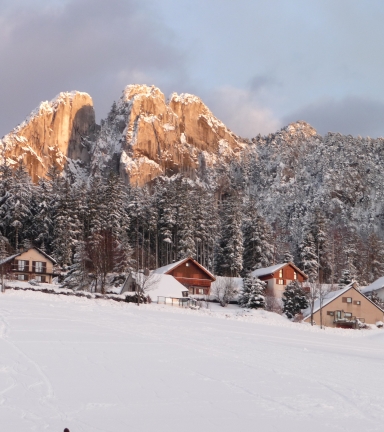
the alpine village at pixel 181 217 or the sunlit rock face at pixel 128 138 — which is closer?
the alpine village at pixel 181 217

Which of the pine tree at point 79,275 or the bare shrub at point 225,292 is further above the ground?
the pine tree at point 79,275

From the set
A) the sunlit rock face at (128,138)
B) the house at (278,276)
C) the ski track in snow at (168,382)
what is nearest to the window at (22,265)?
the house at (278,276)

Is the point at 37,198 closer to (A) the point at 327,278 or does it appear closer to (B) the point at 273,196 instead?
(A) the point at 327,278

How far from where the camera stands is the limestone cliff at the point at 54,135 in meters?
140

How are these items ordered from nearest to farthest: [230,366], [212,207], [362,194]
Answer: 1. [230,366]
2. [212,207]
3. [362,194]

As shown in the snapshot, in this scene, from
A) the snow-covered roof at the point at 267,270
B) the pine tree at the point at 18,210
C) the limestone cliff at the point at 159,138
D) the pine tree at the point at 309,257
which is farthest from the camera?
the limestone cliff at the point at 159,138

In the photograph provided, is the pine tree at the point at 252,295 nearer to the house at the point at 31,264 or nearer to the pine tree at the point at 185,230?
the pine tree at the point at 185,230

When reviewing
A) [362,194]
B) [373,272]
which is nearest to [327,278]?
[373,272]

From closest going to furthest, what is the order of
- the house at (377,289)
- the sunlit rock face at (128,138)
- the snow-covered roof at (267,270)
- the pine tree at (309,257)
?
the snow-covered roof at (267,270)
the house at (377,289)
the pine tree at (309,257)
the sunlit rock face at (128,138)

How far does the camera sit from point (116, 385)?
46.7 feet

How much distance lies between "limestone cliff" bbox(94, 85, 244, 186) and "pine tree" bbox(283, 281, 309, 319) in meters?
86.8

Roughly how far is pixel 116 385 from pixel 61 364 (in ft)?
10.4

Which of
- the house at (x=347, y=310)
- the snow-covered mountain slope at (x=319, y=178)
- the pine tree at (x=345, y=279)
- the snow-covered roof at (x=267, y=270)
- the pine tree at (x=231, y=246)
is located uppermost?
the snow-covered mountain slope at (x=319, y=178)

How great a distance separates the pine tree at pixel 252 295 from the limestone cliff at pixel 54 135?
95.4 meters
